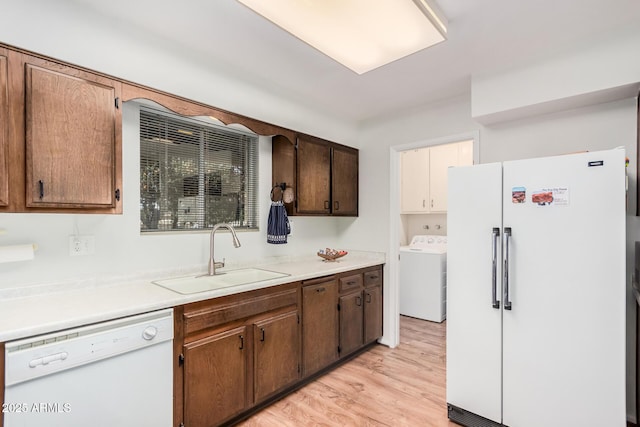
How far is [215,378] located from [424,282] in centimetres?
310

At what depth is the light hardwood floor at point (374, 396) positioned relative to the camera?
6.95ft

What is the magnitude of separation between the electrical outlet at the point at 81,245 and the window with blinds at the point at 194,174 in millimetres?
326

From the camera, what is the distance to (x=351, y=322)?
2959mm

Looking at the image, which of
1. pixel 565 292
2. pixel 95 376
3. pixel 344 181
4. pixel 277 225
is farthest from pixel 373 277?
pixel 95 376

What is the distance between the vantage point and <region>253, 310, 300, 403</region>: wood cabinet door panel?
2123 mm

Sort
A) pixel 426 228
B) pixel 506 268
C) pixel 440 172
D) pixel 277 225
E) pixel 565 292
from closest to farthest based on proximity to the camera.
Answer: pixel 565 292
pixel 506 268
pixel 277 225
pixel 440 172
pixel 426 228

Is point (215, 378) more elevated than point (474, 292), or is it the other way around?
point (474, 292)

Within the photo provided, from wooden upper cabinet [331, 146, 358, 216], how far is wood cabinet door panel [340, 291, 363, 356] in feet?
2.94

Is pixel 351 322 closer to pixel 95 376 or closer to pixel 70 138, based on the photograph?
pixel 95 376

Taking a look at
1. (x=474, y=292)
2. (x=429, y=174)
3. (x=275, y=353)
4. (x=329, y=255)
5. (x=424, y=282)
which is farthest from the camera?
(x=429, y=174)

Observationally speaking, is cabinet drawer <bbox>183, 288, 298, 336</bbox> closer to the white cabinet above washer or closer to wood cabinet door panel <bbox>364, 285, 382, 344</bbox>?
wood cabinet door panel <bbox>364, 285, 382, 344</bbox>

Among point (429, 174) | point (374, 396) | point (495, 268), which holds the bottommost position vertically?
point (374, 396)

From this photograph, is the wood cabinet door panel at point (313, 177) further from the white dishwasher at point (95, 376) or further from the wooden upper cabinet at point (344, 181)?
the white dishwasher at point (95, 376)

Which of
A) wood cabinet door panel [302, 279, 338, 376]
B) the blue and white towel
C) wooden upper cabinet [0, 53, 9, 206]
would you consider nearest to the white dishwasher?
wooden upper cabinet [0, 53, 9, 206]
